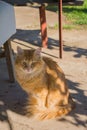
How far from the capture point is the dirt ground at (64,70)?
406cm

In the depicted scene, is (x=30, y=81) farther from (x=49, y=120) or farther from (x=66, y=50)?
(x=66, y=50)

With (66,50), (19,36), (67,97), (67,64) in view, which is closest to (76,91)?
(67,97)

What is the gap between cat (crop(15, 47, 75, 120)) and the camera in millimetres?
3979

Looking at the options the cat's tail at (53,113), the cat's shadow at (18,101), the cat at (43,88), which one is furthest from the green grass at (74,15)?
the cat's tail at (53,113)

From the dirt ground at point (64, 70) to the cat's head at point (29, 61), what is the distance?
623 millimetres

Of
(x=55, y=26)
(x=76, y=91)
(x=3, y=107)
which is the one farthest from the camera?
(x=55, y=26)

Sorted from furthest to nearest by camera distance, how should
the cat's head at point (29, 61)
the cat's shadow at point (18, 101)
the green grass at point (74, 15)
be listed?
1. the green grass at point (74, 15)
2. the cat's shadow at point (18, 101)
3. the cat's head at point (29, 61)

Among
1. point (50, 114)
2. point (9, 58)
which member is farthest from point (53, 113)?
point (9, 58)

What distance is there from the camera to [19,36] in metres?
7.32

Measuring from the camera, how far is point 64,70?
558 centimetres

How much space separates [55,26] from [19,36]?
3.14 feet

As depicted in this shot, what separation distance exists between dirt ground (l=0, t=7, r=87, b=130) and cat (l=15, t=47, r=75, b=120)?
0.35 ft

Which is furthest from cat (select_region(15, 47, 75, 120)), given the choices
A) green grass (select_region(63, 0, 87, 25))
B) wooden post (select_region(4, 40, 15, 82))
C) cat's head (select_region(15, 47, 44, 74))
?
green grass (select_region(63, 0, 87, 25))

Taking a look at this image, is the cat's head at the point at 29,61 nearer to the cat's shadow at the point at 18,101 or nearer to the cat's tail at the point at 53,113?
the cat's tail at the point at 53,113
